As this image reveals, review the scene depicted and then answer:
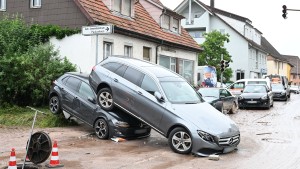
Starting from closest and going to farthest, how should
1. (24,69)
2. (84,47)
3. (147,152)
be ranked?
(147,152) → (24,69) → (84,47)

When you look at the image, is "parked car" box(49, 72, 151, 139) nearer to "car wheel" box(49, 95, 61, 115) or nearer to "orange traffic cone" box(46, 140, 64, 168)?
"car wheel" box(49, 95, 61, 115)

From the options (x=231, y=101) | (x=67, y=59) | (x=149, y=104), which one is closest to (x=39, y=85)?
(x=67, y=59)

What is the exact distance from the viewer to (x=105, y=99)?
37.5 ft

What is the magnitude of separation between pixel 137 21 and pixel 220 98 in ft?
23.9

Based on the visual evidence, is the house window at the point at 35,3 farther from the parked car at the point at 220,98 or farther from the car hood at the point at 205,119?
the car hood at the point at 205,119

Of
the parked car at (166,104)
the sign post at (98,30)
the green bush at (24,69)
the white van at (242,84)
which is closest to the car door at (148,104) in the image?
the parked car at (166,104)

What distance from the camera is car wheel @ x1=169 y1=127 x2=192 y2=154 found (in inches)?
372

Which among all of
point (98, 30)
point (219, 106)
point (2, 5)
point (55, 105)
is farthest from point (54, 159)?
point (2, 5)

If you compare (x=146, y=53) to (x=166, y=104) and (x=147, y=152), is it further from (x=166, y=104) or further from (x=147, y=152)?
(x=147, y=152)

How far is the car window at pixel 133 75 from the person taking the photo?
11049 millimetres

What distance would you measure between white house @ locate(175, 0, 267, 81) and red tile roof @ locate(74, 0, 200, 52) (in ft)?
70.9

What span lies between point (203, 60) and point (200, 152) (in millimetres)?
32978

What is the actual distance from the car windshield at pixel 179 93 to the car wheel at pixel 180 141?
0.97m

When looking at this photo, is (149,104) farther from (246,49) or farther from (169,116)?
(246,49)
